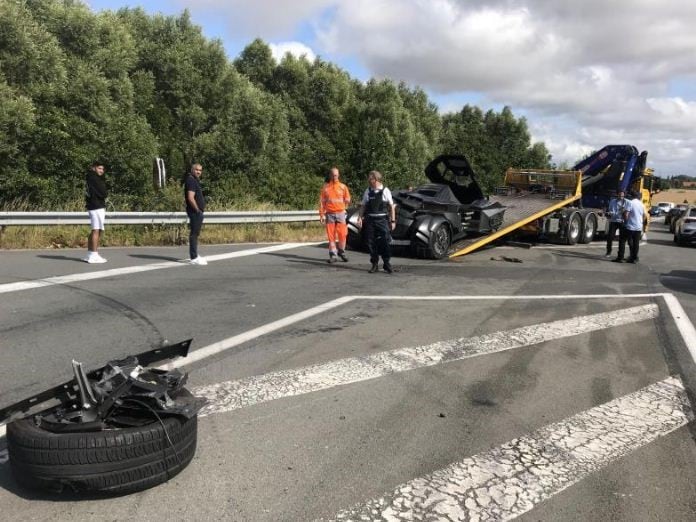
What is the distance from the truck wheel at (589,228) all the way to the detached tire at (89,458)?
17312 millimetres

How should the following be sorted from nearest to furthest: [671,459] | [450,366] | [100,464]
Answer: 1. [100,464]
2. [671,459]
3. [450,366]

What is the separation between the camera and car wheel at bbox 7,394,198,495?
2928 millimetres

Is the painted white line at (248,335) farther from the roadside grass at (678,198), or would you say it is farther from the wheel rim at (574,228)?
the roadside grass at (678,198)

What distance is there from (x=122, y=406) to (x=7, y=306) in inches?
192

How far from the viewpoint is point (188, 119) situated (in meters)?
33.0

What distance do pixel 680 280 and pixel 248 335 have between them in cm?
908

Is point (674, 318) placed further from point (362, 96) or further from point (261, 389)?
point (362, 96)

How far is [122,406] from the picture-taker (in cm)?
324

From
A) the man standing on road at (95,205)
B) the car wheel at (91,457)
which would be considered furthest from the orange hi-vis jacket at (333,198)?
the car wheel at (91,457)

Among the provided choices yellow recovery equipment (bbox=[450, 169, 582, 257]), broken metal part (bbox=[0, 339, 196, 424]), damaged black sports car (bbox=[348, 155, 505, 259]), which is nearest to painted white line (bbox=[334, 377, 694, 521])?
broken metal part (bbox=[0, 339, 196, 424])

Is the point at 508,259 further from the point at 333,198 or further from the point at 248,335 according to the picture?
the point at 248,335

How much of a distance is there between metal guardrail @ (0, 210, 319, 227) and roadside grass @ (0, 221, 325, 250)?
0.28 metres

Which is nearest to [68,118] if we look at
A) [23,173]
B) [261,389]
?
[23,173]

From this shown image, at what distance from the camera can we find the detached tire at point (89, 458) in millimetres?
2928
